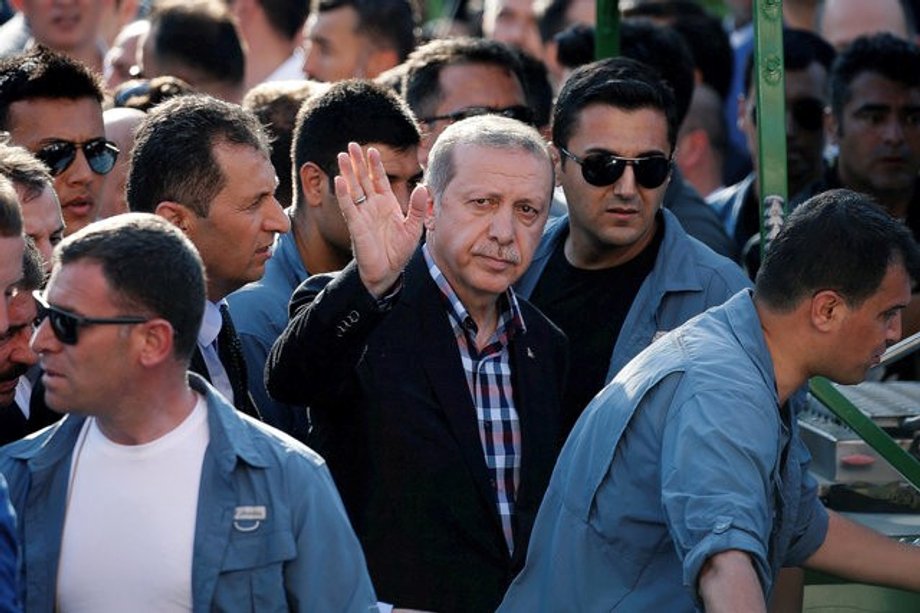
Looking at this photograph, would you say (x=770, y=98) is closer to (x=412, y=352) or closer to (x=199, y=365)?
(x=412, y=352)

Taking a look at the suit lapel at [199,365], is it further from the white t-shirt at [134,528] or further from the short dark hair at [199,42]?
the short dark hair at [199,42]

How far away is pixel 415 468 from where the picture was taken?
13.8 feet

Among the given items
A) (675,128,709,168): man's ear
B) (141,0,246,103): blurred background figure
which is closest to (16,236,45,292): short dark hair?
(141,0,246,103): blurred background figure

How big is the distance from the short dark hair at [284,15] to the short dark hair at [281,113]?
110 inches

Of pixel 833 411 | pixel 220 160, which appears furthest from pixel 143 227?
pixel 833 411

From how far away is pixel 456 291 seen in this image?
448cm

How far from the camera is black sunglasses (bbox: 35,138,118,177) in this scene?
17.7ft

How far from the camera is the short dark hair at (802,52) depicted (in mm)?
7906

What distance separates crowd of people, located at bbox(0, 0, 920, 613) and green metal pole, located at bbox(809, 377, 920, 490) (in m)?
0.25

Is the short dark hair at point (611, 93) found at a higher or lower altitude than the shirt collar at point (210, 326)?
higher

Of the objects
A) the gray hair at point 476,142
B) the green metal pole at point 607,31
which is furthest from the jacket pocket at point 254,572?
the green metal pole at point 607,31

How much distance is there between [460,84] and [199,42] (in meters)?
1.61

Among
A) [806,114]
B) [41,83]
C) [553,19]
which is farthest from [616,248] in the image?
[553,19]

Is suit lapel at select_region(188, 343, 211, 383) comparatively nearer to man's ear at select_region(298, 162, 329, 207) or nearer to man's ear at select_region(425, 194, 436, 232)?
man's ear at select_region(425, 194, 436, 232)
